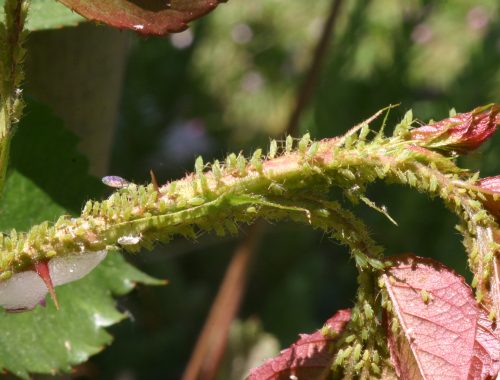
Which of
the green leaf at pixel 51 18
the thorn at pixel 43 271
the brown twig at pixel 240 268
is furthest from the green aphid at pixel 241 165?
the brown twig at pixel 240 268

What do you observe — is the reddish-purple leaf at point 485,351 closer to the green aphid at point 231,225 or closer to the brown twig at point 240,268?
the green aphid at point 231,225

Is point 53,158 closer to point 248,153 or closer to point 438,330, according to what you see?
point 438,330

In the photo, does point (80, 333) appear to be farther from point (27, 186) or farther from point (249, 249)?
point (249, 249)

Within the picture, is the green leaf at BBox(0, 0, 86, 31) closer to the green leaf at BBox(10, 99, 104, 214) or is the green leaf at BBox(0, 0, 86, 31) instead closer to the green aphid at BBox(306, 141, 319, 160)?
the green leaf at BBox(10, 99, 104, 214)

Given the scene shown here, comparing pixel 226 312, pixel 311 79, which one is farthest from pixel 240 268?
pixel 311 79

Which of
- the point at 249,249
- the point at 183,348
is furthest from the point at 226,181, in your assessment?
the point at 183,348
